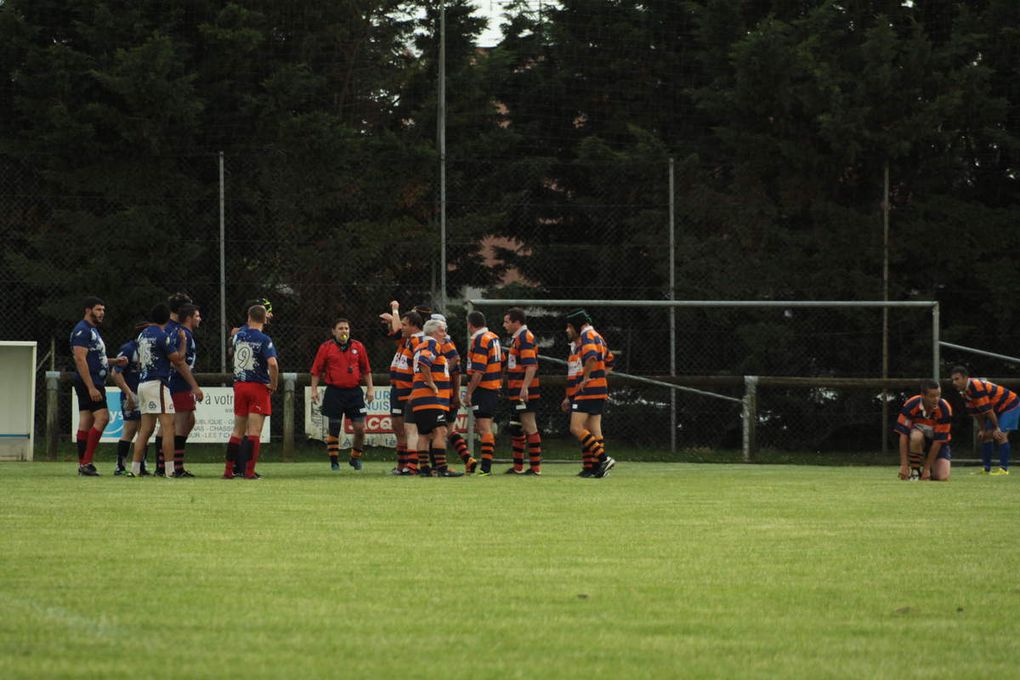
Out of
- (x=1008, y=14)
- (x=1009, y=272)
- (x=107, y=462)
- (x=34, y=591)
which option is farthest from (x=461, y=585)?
(x=1008, y=14)

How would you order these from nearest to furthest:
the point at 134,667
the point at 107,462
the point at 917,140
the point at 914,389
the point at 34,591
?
1. the point at 134,667
2. the point at 34,591
3. the point at 107,462
4. the point at 914,389
5. the point at 917,140

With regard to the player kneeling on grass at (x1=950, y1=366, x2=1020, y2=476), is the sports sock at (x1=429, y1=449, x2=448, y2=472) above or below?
below

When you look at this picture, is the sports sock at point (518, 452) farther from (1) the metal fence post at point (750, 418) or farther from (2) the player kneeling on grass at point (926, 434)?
(1) the metal fence post at point (750, 418)

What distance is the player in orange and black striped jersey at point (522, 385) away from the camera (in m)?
17.3

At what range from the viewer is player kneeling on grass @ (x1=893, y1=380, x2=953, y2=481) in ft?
57.2

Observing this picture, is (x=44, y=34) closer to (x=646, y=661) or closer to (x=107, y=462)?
(x=107, y=462)

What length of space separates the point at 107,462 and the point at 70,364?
3991mm

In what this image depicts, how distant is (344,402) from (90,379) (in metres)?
3.25

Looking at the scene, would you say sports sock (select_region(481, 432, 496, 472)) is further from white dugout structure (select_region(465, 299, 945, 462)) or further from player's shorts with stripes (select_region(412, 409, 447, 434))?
white dugout structure (select_region(465, 299, 945, 462))

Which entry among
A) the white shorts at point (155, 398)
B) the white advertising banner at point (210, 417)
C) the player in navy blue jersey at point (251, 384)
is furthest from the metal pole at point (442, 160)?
the white shorts at point (155, 398)

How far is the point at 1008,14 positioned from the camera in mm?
26234

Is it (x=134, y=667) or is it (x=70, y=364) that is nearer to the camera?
(x=134, y=667)

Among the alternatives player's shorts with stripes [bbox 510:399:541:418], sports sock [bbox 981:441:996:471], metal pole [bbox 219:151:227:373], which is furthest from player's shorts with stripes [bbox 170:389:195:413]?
sports sock [bbox 981:441:996:471]

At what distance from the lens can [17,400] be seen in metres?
21.9
